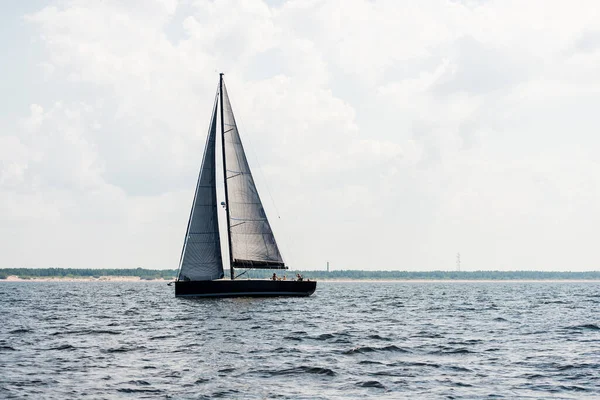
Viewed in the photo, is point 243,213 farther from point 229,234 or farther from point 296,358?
point 296,358

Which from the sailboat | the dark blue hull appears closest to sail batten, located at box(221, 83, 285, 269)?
the sailboat

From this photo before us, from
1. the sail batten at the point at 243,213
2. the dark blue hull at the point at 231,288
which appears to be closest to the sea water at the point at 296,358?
the dark blue hull at the point at 231,288

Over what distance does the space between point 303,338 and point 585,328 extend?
594 inches

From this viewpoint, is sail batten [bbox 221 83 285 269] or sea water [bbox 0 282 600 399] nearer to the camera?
sea water [bbox 0 282 600 399]

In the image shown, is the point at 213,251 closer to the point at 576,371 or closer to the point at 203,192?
the point at 203,192

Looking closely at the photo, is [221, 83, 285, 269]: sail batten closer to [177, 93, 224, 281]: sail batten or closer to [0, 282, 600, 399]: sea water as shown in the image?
[177, 93, 224, 281]: sail batten

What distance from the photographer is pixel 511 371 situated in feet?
65.6

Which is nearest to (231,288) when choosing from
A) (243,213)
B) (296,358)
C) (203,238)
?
(203,238)

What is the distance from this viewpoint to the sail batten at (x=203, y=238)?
1983 inches

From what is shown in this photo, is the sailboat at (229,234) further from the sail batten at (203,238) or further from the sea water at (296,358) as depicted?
the sea water at (296,358)

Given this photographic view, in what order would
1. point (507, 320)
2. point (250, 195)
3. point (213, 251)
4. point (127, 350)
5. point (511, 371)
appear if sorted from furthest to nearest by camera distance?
point (250, 195) < point (213, 251) < point (507, 320) < point (127, 350) < point (511, 371)

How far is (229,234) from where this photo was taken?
52.5 m

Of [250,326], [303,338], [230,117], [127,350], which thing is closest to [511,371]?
[303,338]

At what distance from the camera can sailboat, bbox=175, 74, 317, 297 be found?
50250 mm
